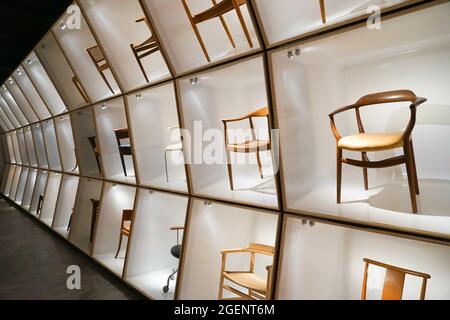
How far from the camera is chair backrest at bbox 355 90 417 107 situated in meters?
1.70

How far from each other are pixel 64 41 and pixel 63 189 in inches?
96.9

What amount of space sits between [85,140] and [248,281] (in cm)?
324

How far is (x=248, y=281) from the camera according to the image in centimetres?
203

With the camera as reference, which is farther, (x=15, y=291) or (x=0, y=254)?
(x=0, y=254)

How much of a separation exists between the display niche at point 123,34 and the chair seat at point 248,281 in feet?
6.23

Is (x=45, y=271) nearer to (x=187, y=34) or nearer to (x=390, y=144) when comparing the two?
(x=187, y=34)

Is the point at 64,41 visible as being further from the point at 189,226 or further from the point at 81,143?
the point at 189,226

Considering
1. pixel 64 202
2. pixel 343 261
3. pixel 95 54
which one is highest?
pixel 95 54

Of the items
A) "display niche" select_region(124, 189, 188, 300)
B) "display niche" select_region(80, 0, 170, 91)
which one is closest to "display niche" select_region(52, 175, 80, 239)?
"display niche" select_region(124, 189, 188, 300)

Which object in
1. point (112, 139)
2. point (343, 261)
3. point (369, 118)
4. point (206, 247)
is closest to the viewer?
point (343, 261)

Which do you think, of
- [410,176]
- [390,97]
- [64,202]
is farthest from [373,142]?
[64,202]

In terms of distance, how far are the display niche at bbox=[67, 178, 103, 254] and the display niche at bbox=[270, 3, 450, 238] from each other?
3.08m

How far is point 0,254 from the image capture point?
13.5 ft

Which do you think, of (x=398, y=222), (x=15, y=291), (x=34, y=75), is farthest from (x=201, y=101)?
(x=34, y=75)
